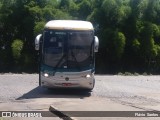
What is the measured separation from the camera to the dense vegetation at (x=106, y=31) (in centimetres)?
3394

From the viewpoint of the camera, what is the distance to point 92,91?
17.7m

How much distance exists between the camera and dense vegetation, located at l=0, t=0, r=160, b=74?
3394 cm

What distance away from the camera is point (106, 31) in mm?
33781

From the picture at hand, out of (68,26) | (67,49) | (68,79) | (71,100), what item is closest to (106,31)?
(68,26)

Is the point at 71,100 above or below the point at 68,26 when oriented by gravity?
below

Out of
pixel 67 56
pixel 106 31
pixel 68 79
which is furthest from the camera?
pixel 106 31

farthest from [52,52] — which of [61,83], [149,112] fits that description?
[149,112]

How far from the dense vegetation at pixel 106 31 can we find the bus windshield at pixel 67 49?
59.0ft

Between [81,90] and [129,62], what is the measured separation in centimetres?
1910

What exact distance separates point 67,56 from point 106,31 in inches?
731

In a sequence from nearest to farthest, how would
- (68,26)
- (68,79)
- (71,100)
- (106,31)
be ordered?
(71,100) < (68,79) < (68,26) < (106,31)

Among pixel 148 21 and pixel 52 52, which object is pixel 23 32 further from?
pixel 52 52

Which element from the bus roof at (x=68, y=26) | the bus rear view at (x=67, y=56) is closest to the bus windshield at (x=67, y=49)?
the bus rear view at (x=67, y=56)

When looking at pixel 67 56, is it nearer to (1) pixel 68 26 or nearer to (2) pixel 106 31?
(1) pixel 68 26
